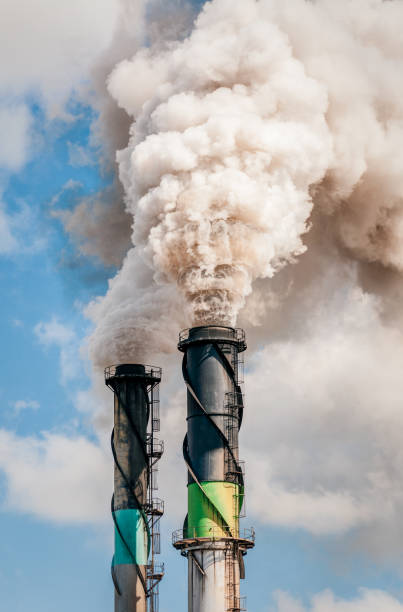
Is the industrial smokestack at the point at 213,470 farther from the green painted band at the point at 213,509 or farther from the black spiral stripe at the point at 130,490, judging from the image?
the black spiral stripe at the point at 130,490

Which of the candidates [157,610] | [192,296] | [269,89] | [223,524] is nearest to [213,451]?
[223,524]

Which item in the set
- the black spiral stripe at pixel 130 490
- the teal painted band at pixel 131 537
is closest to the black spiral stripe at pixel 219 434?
the black spiral stripe at pixel 130 490

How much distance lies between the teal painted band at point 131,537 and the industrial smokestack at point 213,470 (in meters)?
9.71

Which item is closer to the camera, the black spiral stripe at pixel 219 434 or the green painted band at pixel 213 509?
the green painted band at pixel 213 509

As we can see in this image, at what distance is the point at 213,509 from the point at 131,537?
11843 mm

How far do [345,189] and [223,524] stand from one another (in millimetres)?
21641

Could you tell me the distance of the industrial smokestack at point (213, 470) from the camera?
71.5 meters

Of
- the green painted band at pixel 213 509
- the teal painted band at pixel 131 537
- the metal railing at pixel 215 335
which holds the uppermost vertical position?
the metal railing at pixel 215 335

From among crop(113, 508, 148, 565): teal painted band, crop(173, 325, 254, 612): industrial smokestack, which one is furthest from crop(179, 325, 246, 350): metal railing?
crop(113, 508, 148, 565): teal painted band

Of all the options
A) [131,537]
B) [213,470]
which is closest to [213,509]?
[213,470]

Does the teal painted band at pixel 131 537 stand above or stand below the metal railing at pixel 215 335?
below

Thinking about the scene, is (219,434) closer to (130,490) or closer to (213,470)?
(213,470)

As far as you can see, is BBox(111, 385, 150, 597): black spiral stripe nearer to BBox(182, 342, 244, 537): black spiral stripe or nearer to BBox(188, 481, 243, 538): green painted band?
BBox(182, 342, 244, 537): black spiral stripe

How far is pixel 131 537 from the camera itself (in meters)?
82.6
